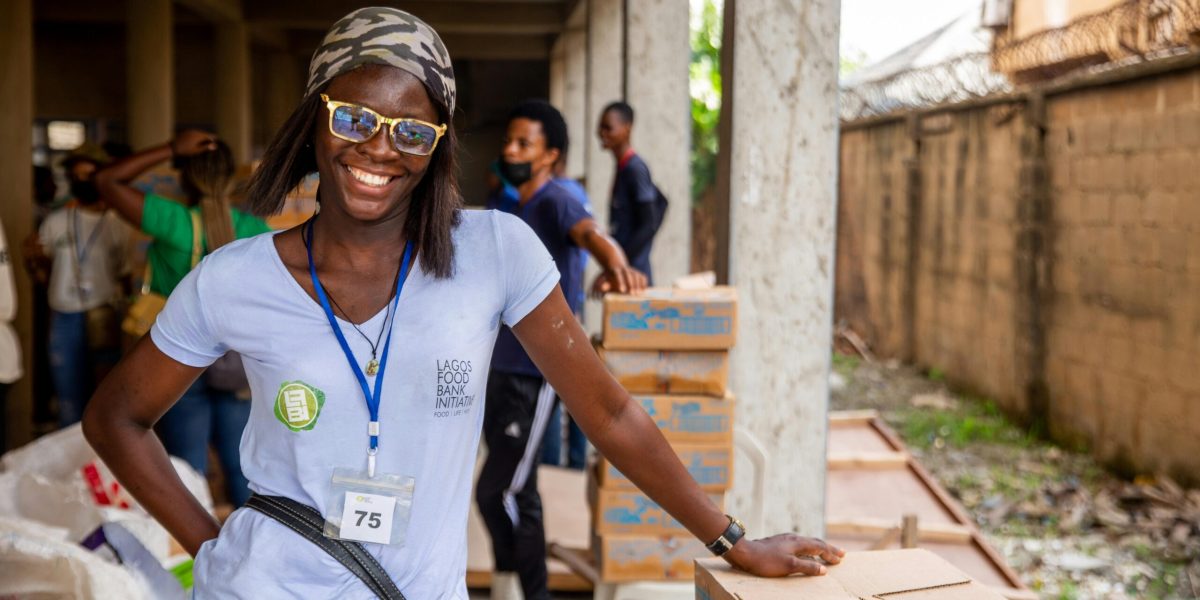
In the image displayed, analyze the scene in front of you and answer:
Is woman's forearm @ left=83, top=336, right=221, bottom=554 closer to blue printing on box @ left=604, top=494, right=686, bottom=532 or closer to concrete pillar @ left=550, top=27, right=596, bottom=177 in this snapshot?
blue printing on box @ left=604, top=494, right=686, bottom=532

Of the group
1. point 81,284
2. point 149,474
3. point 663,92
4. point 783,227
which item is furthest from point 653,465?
point 663,92

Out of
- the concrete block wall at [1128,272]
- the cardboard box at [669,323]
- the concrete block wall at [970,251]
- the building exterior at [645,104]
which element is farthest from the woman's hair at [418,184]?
the concrete block wall at [970,251]

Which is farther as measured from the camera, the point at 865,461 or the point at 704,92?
the point at 704,92

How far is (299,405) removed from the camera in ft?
6.07

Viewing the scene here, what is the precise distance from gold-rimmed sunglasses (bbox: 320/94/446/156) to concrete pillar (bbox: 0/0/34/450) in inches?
234

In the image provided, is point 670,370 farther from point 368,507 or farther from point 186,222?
point 368,507

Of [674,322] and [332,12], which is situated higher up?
[332,12]

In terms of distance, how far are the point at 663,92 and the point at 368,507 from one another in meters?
5.80

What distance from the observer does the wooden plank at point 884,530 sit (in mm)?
5691

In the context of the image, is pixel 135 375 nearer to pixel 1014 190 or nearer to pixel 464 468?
pixel 464 468

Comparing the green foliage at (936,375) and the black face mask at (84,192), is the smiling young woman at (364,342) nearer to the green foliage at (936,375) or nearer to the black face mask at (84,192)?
the black face mask at (84,192)

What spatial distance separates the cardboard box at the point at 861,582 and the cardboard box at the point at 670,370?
73.1 inches

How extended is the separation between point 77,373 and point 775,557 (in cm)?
522

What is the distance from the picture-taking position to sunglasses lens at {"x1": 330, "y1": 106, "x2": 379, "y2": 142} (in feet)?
6.21
